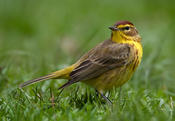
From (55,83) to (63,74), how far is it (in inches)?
31.3

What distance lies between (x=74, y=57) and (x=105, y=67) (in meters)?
2.13

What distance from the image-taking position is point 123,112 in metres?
5.18

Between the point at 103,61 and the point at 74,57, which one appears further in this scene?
the point at 74,57

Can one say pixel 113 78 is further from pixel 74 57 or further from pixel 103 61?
pixel 74 57

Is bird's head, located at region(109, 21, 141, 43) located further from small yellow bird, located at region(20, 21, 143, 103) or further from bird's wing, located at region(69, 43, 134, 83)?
bird's wing, located at region(69, 43, 134, 83)

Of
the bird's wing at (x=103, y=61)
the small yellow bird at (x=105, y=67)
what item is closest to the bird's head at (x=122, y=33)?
the small yellow bird at (x=105, y=67)

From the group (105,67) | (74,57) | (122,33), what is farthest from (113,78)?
(74,57)

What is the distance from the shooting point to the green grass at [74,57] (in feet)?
17.4

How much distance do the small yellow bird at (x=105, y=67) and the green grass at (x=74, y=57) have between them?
0.17m

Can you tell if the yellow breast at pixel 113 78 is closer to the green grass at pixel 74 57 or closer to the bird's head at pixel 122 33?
the green grass at pixel 74 57

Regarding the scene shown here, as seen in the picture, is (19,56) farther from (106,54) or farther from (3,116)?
(3,116)

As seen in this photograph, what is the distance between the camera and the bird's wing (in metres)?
6.50

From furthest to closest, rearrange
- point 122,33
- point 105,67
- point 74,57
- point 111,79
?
point 74,57, point 122,33, point 105,67, point 111,79

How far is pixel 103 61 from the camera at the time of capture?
670 centimetres
